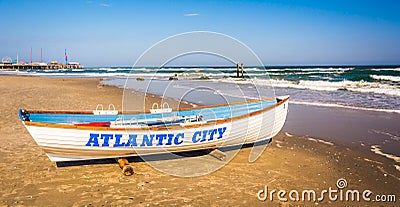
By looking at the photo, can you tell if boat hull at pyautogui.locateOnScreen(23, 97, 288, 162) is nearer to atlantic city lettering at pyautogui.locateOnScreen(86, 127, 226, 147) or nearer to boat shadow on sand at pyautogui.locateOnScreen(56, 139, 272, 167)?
atlantic city lettering at pyautogui.locateOnScreen(86, 127, 226, 147)

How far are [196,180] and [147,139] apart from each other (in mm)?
1209

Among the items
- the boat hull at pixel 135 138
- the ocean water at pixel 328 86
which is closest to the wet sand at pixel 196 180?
the boat hull at pixel 135 138

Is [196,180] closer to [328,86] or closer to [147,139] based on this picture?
[147,139]

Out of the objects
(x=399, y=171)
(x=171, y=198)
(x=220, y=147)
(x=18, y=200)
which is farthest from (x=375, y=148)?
(x=18, y=200)

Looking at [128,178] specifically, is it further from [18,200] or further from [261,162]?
[261,162]

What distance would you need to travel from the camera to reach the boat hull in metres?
5.20

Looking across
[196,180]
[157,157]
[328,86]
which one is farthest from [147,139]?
[328,86]

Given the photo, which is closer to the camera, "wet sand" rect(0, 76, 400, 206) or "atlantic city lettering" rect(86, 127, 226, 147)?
"wet sand" rect(0, 76, 400, 206)

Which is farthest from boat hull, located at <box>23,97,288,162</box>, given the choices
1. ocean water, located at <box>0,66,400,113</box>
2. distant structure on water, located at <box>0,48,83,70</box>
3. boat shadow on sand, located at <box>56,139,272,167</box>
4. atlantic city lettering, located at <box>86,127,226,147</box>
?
distant structure on water, located at <box>0,48,83,70</box>

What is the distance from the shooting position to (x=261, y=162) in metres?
6.42

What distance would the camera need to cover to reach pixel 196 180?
17.8ft

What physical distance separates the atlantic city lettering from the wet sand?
570 mm

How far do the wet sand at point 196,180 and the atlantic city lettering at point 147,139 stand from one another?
57 centimetres

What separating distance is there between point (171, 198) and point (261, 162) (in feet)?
8.13
